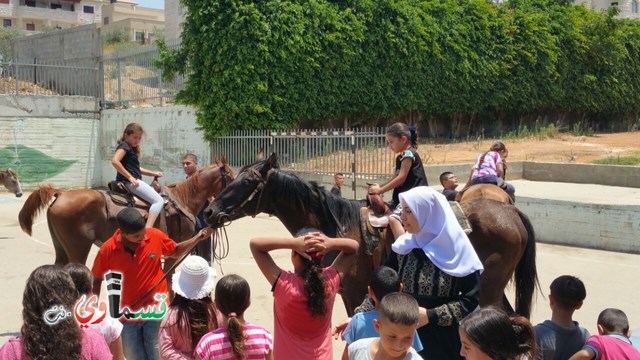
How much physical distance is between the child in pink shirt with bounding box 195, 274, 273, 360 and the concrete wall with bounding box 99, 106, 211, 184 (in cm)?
1865

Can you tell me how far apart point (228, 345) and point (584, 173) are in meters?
17.9

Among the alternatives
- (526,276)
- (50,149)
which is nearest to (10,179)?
(50,149)

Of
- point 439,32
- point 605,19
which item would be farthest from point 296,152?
point 605,19

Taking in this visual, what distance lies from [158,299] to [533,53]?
1009 inches

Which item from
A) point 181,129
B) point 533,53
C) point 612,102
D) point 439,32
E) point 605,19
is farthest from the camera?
point 612,102

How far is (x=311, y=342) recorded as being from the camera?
13.3 ft

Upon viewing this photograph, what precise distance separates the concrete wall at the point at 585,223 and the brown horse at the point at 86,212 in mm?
7319

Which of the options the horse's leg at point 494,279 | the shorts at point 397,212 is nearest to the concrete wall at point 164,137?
the shorts at point 397,212

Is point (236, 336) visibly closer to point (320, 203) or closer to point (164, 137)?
point (320, 203)

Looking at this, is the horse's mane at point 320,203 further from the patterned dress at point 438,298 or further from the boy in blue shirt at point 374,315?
the boy in blue shirt at point 374,315

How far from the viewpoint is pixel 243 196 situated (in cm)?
613

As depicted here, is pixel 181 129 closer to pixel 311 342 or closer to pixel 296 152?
pixel 296 152

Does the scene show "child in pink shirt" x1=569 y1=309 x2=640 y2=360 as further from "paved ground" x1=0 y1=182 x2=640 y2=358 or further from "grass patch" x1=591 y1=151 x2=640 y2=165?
"grass patch" x1=591 y1=151 x2=640 y2=165

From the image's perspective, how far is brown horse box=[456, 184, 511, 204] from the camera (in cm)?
895
